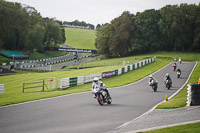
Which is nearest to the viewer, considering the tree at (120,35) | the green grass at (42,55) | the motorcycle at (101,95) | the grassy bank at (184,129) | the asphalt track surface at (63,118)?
the grassy bank at (184,129)

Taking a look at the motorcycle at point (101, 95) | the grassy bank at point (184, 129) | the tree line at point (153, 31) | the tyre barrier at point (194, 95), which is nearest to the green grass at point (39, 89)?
the motorcycle at point (101, 95)

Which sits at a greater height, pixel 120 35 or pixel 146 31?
pixel 146 31

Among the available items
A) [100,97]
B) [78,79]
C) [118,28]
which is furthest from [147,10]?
[100,97]

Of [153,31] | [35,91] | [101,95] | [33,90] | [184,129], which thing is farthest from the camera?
[153,31]

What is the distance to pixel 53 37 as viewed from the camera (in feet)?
400

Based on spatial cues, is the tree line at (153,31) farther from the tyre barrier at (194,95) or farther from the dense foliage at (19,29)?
the tyre barrier at (194,95)

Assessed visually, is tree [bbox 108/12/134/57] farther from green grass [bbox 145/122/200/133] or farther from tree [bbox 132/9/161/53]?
green grass [bbox 145/122/200/133]

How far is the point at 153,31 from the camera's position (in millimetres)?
97438

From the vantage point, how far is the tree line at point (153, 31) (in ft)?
310

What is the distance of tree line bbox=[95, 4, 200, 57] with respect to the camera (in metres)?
94.5

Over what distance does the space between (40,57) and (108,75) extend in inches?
2487

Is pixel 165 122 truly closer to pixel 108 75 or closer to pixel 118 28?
pixel 108 75

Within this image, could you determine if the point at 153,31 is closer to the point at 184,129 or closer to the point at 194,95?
the point at 194,95

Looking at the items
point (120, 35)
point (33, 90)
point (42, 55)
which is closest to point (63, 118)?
point (33, 90)
